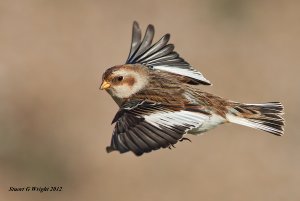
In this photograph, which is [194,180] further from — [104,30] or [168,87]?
[168,87]

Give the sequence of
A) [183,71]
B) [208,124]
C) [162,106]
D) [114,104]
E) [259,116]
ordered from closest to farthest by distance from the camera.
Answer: [162,106] < [208,124] < [259,116] < [183,71] < [114,104]

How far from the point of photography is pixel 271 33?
2177 cm

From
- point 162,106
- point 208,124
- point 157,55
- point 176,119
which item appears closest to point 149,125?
point 176,119

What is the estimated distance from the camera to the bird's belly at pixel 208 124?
8.91 meters

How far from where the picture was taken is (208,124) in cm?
906

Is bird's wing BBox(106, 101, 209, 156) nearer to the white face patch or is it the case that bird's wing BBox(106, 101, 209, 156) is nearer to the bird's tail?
the white face patch

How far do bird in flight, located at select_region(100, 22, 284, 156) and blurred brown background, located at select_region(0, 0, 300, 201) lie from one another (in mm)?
4939

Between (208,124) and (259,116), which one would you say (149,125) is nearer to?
(208,124)

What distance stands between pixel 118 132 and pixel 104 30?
1176cm

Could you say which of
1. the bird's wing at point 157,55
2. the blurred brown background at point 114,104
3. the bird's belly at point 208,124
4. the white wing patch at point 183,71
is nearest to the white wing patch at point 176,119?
the bird's belly at point 208,124

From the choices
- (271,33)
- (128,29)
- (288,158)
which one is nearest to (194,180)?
(288,158)

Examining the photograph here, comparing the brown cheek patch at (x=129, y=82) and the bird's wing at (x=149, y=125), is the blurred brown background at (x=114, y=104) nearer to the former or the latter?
the brown cheek patch at (x=129, y=82)

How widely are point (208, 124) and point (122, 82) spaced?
0.93 metres

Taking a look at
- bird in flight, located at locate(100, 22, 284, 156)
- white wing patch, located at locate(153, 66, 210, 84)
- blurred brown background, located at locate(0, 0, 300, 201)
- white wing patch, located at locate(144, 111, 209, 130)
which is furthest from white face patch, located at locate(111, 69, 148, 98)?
blurred brown background, located at locate(0, 0, 300, 201)
